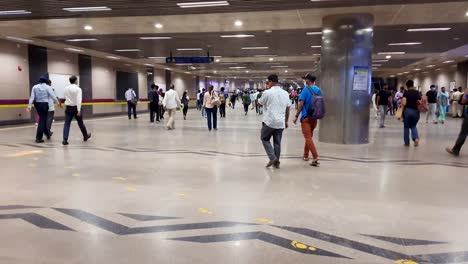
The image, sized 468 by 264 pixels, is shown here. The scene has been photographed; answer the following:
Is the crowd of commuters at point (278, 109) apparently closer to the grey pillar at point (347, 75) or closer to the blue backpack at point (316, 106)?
the blue backpack at point (316, 106)

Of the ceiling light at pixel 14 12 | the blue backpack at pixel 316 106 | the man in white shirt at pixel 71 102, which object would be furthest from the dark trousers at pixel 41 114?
the blue backpack at pixel 316 106

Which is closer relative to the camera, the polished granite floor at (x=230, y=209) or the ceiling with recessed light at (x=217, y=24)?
the polished granite floor at (x=230, y=209)

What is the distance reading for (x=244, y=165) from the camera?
279 inches

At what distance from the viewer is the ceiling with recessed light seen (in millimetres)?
9711

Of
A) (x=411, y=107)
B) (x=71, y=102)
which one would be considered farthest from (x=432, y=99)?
(x=71, y=102)

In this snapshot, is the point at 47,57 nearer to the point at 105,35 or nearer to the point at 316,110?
the point at 105,35

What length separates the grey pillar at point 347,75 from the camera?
10.2 metres

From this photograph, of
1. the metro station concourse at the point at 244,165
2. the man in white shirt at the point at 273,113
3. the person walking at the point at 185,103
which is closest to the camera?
the metro station concourse at the point at 244,165

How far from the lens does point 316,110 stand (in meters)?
7.05

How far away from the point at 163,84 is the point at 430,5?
85.7ft

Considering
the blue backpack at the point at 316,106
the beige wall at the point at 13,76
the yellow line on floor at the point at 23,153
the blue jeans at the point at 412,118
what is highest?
the beige wall at the point at 13,76

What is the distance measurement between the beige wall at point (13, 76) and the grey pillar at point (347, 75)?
13.5 m

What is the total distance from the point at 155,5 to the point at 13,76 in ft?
35.4

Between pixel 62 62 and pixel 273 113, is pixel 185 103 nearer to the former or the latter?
pixel 62 62
